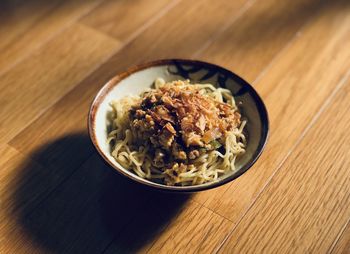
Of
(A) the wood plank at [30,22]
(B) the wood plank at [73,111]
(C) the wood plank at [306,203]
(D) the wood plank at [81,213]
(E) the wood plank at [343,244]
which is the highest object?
(A) the wood plank at [30,22]

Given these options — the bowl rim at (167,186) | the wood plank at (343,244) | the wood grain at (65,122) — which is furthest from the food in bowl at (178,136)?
the wood plank at (343,244)

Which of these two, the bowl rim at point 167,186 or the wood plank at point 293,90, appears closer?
the bowl rim at point 167,186

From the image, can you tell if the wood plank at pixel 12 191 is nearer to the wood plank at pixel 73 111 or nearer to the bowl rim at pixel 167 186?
the wood plank at pixel 73 111

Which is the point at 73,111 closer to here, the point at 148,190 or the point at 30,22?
the point at 148,190

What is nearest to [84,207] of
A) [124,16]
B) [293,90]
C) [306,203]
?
[306,203]

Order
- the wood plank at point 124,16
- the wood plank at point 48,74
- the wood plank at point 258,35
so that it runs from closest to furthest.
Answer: the wood plank at point 48,74 < the wood plank at point 258,35 < the wood plank at point 124,16

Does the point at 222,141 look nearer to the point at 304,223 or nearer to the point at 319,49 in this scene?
the point at 304,223

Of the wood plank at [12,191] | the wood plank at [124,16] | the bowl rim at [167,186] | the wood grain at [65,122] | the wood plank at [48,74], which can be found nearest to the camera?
the bowl rim at [167,186]
